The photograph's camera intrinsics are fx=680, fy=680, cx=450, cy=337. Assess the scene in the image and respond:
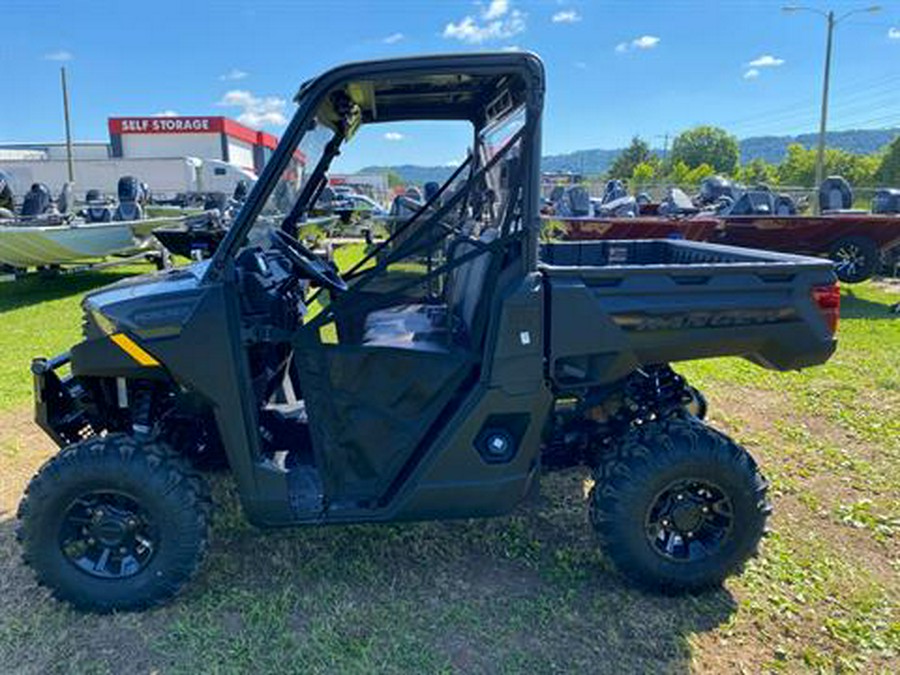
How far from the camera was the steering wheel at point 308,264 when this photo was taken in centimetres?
274

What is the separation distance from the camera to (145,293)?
2686mm

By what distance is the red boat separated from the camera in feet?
31.6

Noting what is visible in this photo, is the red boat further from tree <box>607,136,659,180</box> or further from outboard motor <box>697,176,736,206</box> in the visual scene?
tree <box>607,136,659,180</box>

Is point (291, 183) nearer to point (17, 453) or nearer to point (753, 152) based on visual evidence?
point (17, 453)

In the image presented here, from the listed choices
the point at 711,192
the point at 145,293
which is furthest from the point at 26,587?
the point at 711,192

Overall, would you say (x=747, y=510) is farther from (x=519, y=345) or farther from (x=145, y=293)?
(x=145, y=293)

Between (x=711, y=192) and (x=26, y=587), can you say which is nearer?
(x=26, y=587)

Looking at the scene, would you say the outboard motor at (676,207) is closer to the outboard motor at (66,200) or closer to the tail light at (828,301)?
the tail light at (828,301)

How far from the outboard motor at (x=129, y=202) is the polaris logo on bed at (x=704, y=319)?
11.3 meters

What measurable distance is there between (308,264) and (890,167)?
53810mm

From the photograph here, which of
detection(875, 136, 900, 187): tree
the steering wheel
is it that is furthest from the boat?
detection(875, 136, 900, 187): tree

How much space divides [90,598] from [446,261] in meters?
1.95

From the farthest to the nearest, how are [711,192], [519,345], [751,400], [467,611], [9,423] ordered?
1. [711,192]
2. [751,400]
3. [9,423]
4. [467,611]
5. [519,345]

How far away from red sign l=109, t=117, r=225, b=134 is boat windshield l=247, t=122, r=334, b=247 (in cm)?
4977
